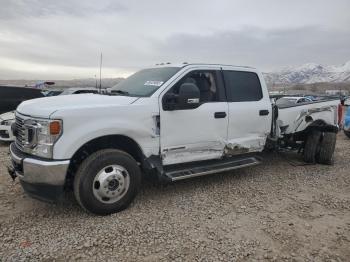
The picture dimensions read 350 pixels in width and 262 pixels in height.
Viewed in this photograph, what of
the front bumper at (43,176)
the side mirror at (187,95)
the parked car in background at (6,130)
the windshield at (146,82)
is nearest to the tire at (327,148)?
the side mirror at (187,95)

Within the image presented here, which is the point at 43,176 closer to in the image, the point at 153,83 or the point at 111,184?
the point at 111,184

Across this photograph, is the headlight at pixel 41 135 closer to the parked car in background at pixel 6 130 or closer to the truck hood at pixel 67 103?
the truck hood at pixel 67 103

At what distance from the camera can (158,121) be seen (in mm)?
4625

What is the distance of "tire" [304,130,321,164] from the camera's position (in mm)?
7102

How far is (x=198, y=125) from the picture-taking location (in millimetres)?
5008

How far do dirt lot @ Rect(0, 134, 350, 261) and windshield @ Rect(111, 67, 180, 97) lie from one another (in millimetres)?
1484

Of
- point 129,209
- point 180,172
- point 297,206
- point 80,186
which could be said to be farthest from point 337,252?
point 80,186

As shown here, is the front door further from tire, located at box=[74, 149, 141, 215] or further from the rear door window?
tire, located at box=[74, 149, 141, 215]

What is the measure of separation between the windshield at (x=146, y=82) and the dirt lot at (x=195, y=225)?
1484 millimetres

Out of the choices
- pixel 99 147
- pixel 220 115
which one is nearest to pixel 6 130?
pixel 99 147

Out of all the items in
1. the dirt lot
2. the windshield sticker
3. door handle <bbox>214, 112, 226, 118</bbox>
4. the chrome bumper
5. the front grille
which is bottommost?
the dirt lot

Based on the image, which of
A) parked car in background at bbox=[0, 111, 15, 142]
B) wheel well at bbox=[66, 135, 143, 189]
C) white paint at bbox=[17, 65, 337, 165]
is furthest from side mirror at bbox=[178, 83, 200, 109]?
parked car in background at bbox=[0, 111, 15, 142]

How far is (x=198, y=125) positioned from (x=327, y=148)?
3.42 m

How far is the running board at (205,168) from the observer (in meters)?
4.78
